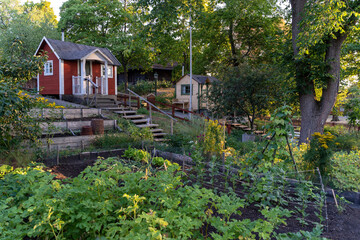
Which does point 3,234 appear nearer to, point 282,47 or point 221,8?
point 282,47

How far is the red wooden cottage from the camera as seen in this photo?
1559 centimetres

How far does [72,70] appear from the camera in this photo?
52.6 feet

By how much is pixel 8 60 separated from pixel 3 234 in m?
6.27

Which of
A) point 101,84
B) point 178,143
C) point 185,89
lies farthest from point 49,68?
point 185,89

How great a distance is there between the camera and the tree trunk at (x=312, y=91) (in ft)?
31.3

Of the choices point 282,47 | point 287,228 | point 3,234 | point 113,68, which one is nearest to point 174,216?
point 3,234

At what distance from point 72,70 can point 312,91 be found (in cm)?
1299

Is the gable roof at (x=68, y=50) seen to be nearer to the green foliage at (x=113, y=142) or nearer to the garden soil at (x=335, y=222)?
the green foliage at (x=113, y=142)

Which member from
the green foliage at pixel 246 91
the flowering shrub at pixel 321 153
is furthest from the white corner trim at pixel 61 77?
the flowering shrub at pixel 321 153

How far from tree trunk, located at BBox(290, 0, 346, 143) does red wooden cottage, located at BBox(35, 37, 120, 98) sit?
415 inches

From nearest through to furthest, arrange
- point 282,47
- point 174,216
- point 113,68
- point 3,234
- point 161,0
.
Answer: point 3,234, point 174,216, point 161,0, point 282,47, point 113,68

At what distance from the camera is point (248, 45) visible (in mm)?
24156

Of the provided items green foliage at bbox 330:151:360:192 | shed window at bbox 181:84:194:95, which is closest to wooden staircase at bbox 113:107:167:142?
green foliage at bbox 330:151:360:192

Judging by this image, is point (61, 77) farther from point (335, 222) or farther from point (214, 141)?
point (335, 222)
